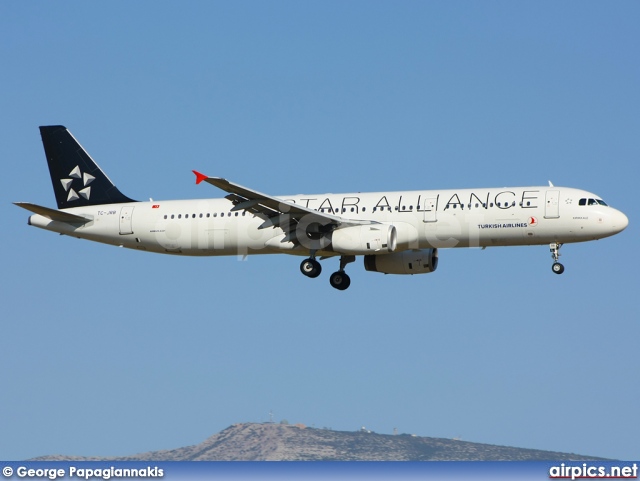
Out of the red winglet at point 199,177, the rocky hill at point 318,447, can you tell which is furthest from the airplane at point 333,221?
the rocky hill at point 318,447

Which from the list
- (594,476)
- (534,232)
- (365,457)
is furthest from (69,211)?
(365,457)

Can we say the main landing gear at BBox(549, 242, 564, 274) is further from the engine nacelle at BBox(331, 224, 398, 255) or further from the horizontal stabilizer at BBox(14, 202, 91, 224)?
the horizontal stabilizer at BBox(14, 202, 91, 224)

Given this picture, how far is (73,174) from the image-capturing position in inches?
2402

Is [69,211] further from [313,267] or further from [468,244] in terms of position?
[468,244]

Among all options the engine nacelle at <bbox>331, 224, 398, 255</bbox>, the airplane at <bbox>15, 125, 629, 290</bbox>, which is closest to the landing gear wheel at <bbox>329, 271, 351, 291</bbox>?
the airplane at <bbox>15, 125, 629, 290</bbox>

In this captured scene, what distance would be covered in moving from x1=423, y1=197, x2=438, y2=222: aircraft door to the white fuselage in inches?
1.8

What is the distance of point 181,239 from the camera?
56750mm

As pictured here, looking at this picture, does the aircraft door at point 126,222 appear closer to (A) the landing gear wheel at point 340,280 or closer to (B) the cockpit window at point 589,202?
(A) the landing gear wheel at point 340,280

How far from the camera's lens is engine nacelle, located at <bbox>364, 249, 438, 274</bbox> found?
186ft

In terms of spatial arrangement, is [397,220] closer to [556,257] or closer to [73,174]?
[556,257]

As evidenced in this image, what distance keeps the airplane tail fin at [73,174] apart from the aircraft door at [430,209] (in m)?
16.5

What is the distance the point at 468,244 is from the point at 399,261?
17.9 feet

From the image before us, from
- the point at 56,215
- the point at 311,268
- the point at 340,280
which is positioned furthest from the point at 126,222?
the point at 340,280

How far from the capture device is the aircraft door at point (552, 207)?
169 ft
